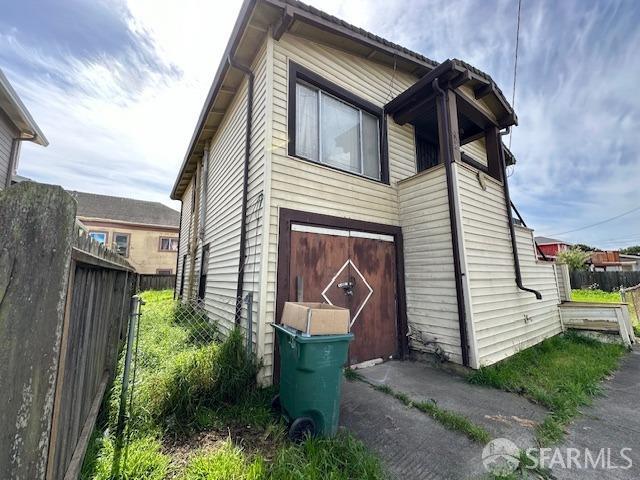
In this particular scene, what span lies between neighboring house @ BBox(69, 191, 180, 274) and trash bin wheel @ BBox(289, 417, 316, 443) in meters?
22.8

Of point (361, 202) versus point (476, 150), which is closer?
point (361, 202)

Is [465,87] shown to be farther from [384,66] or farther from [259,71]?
[259,71]

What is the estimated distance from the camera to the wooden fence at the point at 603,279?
18.0 meters

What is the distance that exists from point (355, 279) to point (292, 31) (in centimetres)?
435

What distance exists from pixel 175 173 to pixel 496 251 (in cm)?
1082

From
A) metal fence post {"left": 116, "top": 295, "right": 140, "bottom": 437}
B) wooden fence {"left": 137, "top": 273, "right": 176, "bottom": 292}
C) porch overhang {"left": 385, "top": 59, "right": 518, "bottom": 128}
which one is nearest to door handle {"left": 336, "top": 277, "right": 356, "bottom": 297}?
metal fence post {"left": 116, "top": 295, "right": 140, "bottom": 437}

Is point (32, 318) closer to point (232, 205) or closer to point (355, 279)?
point (355, 279)

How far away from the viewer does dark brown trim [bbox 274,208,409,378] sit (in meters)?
3.93

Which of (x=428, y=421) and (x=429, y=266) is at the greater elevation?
(x=429, y=266)

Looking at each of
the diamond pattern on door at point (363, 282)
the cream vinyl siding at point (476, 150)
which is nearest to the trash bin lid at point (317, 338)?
the diamond pattern on door at point (363, 282)

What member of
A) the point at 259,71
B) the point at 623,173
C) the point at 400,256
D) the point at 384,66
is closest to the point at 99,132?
the point at 259,71

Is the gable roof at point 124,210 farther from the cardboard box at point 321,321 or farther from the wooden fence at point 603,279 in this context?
the wooden fence at point 603,279

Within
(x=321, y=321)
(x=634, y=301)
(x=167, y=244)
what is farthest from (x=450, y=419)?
(x=167, y=244)

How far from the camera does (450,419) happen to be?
2.91m
